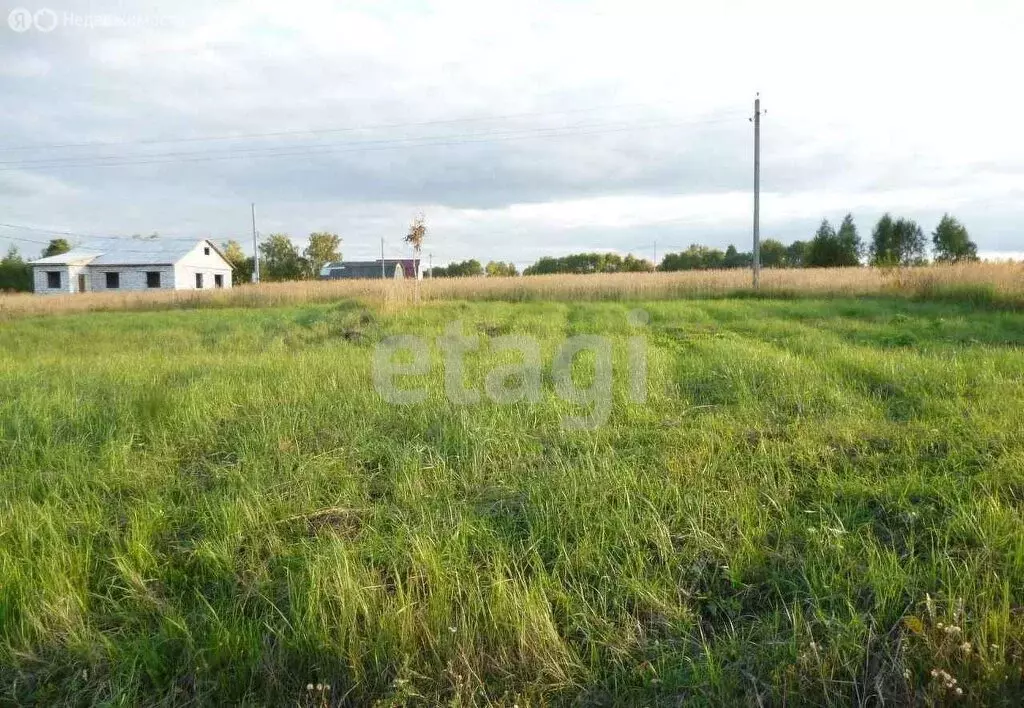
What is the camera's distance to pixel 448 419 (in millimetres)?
4117

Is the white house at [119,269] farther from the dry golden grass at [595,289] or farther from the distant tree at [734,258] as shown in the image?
the distant tree at [734,258]

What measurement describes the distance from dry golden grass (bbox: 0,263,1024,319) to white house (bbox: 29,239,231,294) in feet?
39.2

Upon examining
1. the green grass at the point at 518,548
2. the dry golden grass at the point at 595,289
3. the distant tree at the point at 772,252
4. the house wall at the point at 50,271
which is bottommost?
the green grass at the point at 518,548

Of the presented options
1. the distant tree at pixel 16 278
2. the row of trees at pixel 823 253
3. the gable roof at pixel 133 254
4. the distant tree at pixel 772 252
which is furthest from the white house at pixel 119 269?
the distant tree at pixel 772 252

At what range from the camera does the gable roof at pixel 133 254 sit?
34281 millimetres

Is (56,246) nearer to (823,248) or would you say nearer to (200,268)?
(200,268)

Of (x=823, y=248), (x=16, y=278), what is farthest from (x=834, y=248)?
(x=16, y=278)

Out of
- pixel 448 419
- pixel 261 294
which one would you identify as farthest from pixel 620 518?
pixel 261 294

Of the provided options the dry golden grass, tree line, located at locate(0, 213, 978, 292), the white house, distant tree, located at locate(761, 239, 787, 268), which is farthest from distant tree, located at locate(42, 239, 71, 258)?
distant tree, located at locate(761, 239, 787, 268)

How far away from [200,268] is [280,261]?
15.9m

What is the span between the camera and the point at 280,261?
52750 millimetres

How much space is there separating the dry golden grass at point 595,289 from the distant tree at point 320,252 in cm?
3087

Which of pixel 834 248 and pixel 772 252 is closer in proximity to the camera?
pixel 834 248

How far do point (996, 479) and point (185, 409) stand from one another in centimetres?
501
